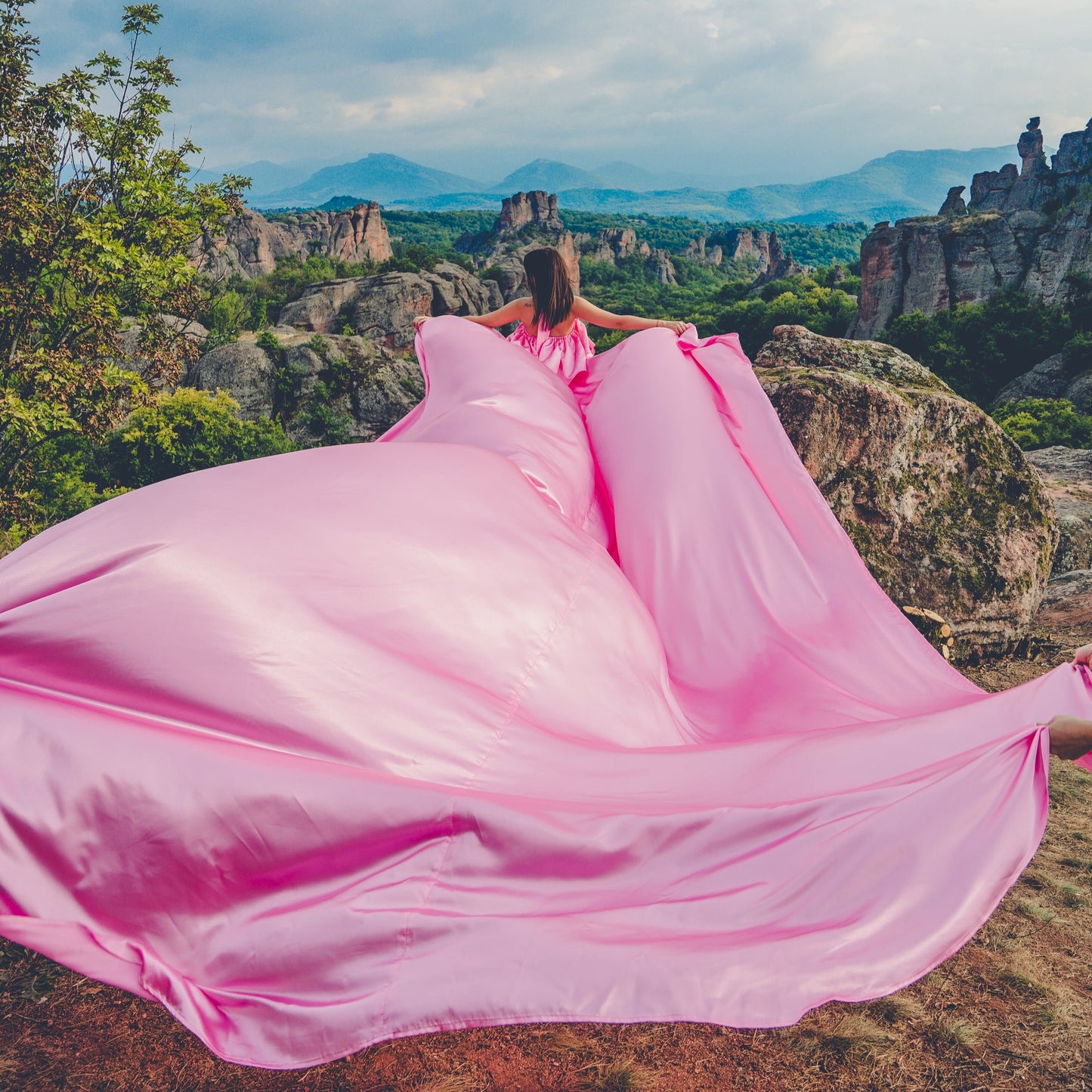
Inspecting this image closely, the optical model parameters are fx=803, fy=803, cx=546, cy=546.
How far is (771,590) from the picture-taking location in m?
3.40

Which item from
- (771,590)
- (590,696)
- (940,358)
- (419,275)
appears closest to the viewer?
(590,696)

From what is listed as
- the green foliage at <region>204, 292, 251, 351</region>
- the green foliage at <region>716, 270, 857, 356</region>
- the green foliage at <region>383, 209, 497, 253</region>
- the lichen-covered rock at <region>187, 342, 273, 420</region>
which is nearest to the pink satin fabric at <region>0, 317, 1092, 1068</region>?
the lichen-covered rock at <region>187, 342, 273, 420</region>

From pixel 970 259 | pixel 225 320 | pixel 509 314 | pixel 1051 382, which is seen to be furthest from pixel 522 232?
pixel 509 314

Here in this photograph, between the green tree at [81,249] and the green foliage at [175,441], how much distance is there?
1031 cm

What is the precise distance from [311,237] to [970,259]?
221ft

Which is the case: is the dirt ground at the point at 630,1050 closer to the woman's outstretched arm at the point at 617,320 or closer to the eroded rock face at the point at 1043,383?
the woman's outstretched arm at the point at 617,320

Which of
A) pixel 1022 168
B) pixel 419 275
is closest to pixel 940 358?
pixel 419 275

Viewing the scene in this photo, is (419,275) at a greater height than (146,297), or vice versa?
(419,275)

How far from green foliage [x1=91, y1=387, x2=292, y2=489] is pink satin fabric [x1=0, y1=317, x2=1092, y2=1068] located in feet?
81.0

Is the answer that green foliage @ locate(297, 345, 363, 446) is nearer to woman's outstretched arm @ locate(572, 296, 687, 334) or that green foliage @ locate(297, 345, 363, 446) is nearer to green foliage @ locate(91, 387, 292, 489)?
green foliage @ locate(91, 387, 292, 489)

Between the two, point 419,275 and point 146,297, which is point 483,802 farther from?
point 419,275

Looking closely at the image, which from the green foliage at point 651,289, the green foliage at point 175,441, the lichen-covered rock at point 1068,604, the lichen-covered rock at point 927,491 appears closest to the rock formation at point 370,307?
the green foliage at point 175,441

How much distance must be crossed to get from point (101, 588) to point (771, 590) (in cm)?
249

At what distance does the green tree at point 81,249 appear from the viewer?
1241cm
